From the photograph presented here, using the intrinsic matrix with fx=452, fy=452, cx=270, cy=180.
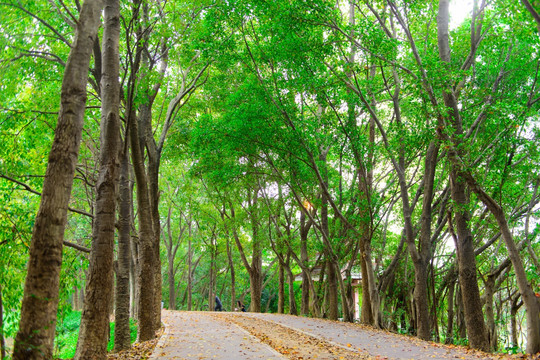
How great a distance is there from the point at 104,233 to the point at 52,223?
216 cm

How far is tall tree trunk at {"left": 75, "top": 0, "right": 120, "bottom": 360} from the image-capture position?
6.64 metres


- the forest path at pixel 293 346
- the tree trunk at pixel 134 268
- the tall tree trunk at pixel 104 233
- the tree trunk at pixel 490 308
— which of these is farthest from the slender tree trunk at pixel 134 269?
the tree trunk at pixel 490 308

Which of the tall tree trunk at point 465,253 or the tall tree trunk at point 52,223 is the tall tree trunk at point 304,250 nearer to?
the tall tree trunk at point 465,253

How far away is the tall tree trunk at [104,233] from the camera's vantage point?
6.64 metres

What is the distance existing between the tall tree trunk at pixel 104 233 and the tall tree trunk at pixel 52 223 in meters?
1.81

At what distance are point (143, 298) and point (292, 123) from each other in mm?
7044

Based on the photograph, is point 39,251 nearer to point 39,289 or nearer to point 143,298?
point 39,289

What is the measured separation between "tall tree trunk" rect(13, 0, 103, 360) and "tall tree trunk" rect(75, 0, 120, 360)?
1.81 m

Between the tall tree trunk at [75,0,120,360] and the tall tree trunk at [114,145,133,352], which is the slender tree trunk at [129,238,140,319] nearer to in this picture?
the tall tree trunk at [114,145,133,352]

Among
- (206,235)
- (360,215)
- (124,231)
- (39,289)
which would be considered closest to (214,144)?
(360,215)

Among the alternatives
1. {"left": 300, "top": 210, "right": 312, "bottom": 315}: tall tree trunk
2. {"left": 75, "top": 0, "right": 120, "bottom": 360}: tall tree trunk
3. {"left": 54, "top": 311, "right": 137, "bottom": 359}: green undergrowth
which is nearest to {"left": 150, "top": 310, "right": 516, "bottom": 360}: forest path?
{"left": 54, "top": 311, "right": 137, "bottom": 359}: green undergrowth

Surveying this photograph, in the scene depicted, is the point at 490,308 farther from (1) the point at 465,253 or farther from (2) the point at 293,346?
(2) the point at 293,346

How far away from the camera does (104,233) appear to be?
6773 mm

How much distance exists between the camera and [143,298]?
10969mm
